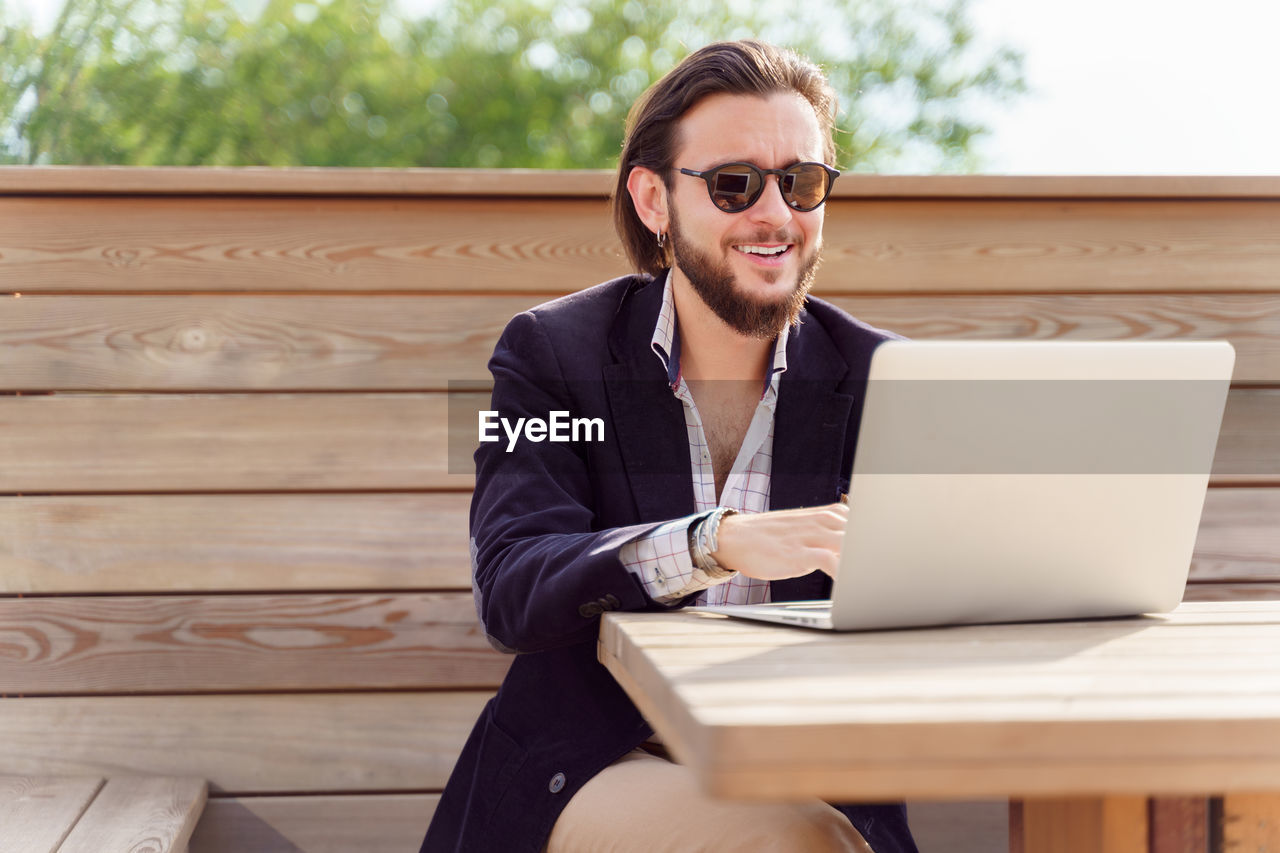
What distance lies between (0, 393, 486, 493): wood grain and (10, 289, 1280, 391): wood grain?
4cm

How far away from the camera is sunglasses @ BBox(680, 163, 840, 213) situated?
161 centimetres

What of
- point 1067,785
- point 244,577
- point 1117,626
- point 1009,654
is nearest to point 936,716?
point 1067,785

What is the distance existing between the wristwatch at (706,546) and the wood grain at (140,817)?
1.09m

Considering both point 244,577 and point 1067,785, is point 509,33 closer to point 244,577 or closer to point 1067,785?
point 244,577

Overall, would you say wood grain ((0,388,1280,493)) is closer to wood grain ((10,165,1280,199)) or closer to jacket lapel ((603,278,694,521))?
wood grain ((10,165,1280,199))

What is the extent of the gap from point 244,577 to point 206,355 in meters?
0.43

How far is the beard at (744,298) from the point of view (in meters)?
1.75

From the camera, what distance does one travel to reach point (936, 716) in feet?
2.27

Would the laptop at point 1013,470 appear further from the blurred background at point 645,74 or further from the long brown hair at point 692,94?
the blurred background at point 645,74

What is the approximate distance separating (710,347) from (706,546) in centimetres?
70

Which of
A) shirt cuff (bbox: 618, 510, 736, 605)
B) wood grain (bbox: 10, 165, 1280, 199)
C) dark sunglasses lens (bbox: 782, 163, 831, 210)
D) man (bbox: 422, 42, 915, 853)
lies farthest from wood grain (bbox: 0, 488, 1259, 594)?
shirt cuff (bbox: 618, 510, 736, 605)

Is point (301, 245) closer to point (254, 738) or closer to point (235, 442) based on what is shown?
point (235, 442)

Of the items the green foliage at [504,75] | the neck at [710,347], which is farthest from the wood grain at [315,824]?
the green foliage at [504,75]

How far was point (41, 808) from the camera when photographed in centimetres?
200
